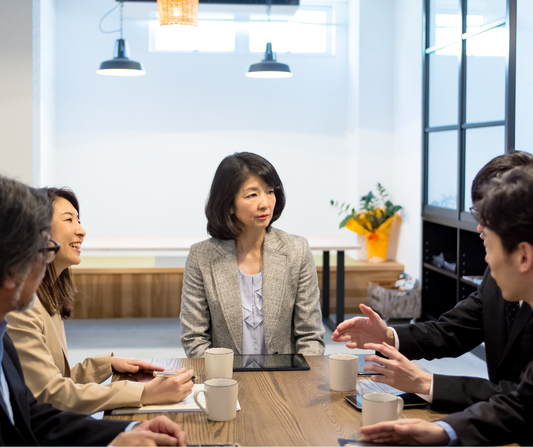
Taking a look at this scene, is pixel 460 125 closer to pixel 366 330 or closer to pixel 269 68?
pixel 269 68

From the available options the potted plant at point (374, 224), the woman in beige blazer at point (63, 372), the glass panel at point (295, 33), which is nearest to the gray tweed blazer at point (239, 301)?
the woman in beige blazer at point (63, 372)

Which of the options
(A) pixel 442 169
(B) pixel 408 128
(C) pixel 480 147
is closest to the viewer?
(C) pixel 480 147

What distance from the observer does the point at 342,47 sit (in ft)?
21.0

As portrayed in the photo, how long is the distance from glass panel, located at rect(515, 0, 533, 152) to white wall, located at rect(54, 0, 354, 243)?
3071 mm

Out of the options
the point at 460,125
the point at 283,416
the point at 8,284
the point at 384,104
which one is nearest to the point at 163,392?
the point at 283,416

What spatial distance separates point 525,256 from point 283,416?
2.05 ft

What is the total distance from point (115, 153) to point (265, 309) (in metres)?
4.60

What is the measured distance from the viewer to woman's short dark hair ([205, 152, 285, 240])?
2270mm

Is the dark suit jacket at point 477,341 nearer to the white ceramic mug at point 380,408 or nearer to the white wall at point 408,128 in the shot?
the white ceramic mug at point 380,408

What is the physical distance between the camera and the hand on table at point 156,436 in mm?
1135

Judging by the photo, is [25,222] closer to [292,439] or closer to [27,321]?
[27,321]

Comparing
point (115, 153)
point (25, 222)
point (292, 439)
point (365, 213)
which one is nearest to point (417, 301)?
point (365, 213)

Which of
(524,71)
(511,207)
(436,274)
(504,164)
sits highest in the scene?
(524,71)

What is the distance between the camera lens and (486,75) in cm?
386
